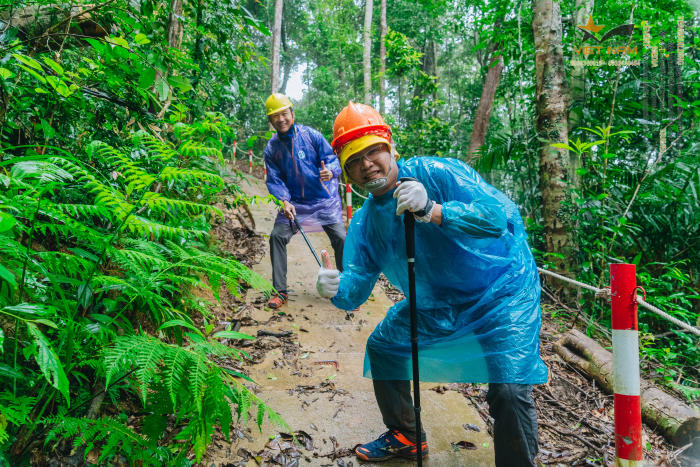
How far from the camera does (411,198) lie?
1.82 meters

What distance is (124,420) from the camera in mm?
1919

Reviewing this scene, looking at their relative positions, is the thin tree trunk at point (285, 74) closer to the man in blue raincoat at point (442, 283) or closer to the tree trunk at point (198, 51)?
the tree trunk at point (198, 51)

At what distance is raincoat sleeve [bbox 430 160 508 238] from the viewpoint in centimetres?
186

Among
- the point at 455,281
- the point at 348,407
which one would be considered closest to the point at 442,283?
the point at 455,281

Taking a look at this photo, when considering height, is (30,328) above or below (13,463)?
above

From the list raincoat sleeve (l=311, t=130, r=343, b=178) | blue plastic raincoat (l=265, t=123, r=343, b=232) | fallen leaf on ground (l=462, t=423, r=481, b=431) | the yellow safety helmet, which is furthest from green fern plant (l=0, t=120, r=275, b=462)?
raincoat sleeve (l=311, t=130, r=343, b=178)

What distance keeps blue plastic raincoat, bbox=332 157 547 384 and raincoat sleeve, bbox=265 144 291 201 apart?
8.25 ft

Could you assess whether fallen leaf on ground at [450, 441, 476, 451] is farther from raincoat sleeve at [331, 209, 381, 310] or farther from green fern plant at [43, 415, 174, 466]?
green fern plant at [43, 415, 174, 466]

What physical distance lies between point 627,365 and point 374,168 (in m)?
1.51

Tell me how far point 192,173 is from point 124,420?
4.07ft

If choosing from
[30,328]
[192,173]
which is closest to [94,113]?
[192,173]

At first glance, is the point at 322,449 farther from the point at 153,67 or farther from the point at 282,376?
the point at 153,67

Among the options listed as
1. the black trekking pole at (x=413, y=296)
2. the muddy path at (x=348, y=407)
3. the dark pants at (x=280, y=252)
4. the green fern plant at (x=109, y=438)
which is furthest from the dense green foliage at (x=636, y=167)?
the green fern plant at (x=109, y=438)

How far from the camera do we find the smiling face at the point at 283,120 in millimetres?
4512
